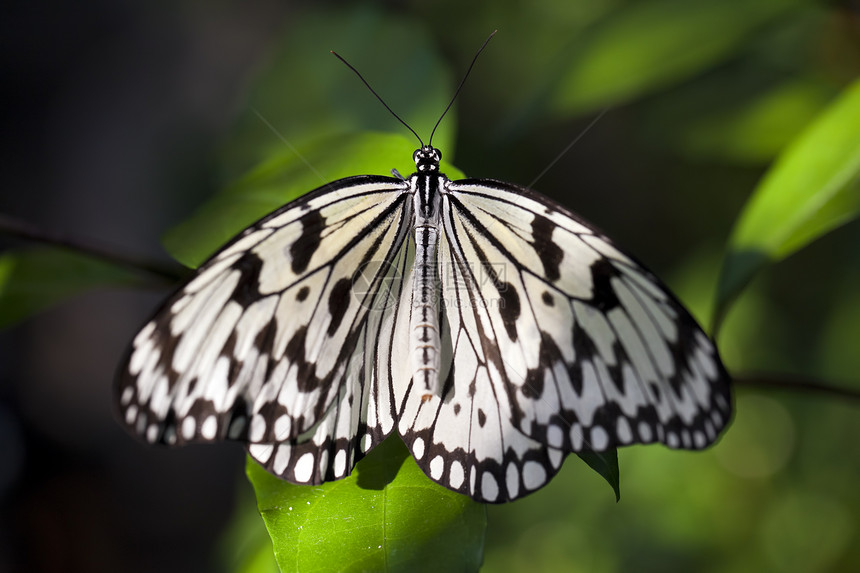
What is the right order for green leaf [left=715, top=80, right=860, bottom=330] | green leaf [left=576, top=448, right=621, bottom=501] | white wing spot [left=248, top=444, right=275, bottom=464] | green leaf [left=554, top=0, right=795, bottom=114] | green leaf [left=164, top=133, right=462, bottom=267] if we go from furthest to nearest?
green leaf [left=554, top=0, right=795, bottom=114], green leaf [left=715, top=80, right=860, bottom=330], green leaf [left=164, top=133, right=462, bottom=267], white wing spot [left=248, top=444, right=275, bottom=464], green leaf [left=576, top=448, right=621, bottom=501]

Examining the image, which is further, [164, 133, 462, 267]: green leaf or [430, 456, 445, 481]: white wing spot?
[164, 133, 462, 267]: green leaf

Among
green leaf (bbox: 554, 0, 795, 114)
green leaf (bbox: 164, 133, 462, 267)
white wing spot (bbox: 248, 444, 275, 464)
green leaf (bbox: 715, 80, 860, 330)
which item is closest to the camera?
white wing spot (bbox: 248, 444, 275, 464)

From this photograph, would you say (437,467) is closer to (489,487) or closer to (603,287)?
(489,487)

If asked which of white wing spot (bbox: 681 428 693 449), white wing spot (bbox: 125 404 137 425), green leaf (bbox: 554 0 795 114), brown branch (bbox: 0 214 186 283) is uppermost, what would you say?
green leaf (bbox: 554 0 795 114)

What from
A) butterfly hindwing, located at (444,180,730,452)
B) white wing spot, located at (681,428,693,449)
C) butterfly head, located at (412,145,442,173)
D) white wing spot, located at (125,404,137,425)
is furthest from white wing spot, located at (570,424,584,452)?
white wing spot, located at (125,404,137,425)

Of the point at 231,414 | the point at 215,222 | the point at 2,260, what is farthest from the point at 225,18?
the point at 231,414

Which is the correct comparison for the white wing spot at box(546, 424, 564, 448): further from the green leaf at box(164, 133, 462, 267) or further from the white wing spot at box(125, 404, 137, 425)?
the white wing spot at box(125, 404, 137, 425)

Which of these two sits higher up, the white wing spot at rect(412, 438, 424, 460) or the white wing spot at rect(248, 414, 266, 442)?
the white wing spot at rect(248, 414, 266, 442)

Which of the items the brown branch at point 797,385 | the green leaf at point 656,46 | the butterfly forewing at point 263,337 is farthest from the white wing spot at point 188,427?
the green leaf at point 656,46
